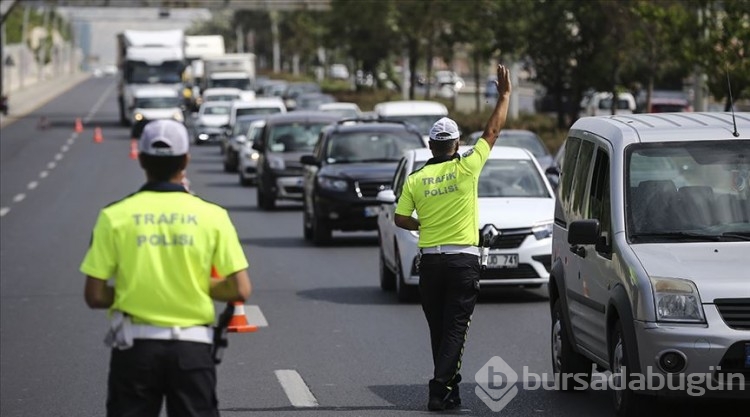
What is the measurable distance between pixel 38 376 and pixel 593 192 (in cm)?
418

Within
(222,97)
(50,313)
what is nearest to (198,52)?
(222,97)

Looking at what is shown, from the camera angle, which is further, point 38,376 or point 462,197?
point 38,376

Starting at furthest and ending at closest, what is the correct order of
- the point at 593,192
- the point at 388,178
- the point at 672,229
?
the point at 388,178
the point at 593,192
the point at 672,229

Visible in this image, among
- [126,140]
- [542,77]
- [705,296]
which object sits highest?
[705,296]

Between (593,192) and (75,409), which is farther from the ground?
(593,192)

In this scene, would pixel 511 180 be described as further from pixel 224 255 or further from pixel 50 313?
pixel 224 255

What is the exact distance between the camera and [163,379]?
625cm

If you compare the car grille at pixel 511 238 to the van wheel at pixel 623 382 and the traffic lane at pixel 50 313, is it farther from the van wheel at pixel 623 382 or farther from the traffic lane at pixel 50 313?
the van wheel at pixel 623 382

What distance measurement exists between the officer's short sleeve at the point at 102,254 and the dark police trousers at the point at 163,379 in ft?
0.93

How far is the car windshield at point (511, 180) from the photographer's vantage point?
17047 mm

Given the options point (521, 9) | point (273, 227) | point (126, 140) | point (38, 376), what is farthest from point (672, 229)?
point (126, 140)

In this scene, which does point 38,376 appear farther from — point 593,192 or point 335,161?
point 335,161

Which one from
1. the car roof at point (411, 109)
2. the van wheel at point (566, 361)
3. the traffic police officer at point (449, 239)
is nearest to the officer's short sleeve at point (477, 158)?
the traffic police officer at point (449, 239)

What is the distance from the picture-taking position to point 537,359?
12.3 m
